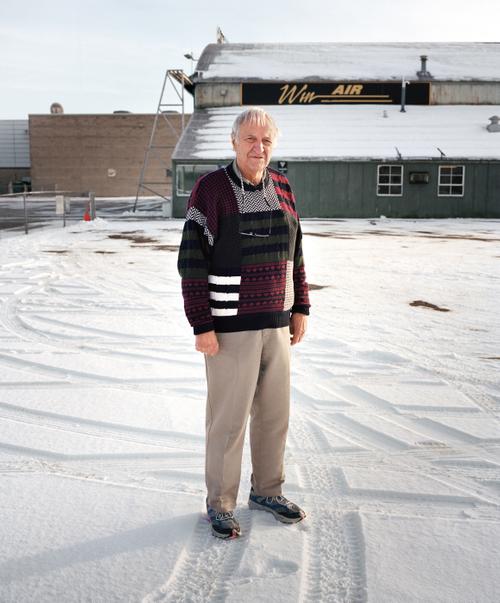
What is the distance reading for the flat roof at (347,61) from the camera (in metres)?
30.5

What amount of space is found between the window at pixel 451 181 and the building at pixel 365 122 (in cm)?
4

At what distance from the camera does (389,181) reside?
2664 cm

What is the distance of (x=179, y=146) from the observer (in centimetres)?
2673

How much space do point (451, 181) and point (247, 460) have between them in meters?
24.9

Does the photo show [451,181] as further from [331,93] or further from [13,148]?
[13,148]

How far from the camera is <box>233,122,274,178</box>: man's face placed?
2.92 m

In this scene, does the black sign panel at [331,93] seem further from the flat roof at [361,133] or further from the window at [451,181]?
the window at [451,181]

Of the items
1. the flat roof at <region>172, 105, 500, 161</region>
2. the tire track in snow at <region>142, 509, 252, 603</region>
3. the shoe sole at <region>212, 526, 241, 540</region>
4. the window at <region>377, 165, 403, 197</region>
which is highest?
the flat roof at <region>172, 105, 500, 161</region>

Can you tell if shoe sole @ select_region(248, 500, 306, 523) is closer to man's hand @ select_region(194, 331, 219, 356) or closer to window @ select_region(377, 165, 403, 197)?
man's hand @ select_region(194, 331, 219, 356)

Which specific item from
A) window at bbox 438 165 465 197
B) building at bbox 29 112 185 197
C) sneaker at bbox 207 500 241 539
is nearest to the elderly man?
sneaker at bbox 207 500 241 539

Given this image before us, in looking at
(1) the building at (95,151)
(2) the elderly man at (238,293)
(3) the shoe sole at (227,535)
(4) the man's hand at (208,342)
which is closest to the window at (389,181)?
(2) the elderly man at (238,293)

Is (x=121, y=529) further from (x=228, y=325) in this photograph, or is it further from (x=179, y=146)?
(x=179, y=146)

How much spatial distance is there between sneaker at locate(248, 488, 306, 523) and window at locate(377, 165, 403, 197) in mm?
24709

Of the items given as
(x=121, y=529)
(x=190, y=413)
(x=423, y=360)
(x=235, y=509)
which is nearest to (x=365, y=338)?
(x=423, y=360)
